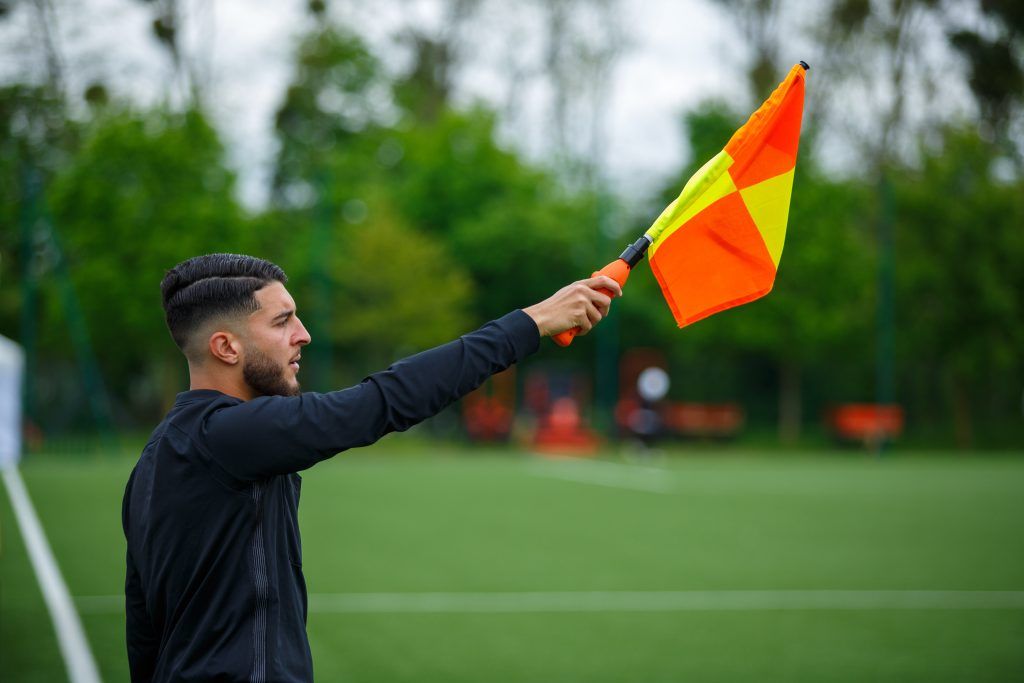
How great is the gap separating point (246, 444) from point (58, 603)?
6.58 meters

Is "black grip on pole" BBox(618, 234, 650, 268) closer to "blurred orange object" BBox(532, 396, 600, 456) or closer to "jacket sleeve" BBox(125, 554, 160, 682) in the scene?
"jacket sleeve" BBox(125, 554, 160, 682)

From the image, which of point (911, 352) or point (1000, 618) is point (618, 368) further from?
point (1000, 618)

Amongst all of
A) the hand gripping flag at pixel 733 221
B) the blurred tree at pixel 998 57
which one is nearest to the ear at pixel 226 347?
the hand gripping flag at pixel 733 221

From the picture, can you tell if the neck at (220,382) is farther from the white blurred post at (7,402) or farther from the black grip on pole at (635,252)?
the white blurred post at (7,402)

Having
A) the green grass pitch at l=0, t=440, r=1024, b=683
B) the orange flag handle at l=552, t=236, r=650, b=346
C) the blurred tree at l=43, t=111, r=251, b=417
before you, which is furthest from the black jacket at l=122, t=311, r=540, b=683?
the blurred tree at l=43, t=111, r=251, b=417

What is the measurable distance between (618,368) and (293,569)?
34.3 meters

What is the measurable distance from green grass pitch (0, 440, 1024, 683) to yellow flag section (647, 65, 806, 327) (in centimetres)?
362

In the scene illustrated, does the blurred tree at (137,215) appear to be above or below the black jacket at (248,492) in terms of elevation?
above

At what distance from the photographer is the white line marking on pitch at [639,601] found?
335 inches

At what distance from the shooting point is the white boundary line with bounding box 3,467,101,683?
6.52 m

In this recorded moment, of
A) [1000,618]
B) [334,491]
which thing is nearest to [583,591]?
[1000,618]

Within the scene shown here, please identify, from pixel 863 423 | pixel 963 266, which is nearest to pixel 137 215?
pixel 863 423

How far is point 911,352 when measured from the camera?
1328 inches

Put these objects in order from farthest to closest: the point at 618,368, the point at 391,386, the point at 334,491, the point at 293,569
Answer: the point at 618,368, the point at 334,491, the point at 293,569, the point at 391,386
